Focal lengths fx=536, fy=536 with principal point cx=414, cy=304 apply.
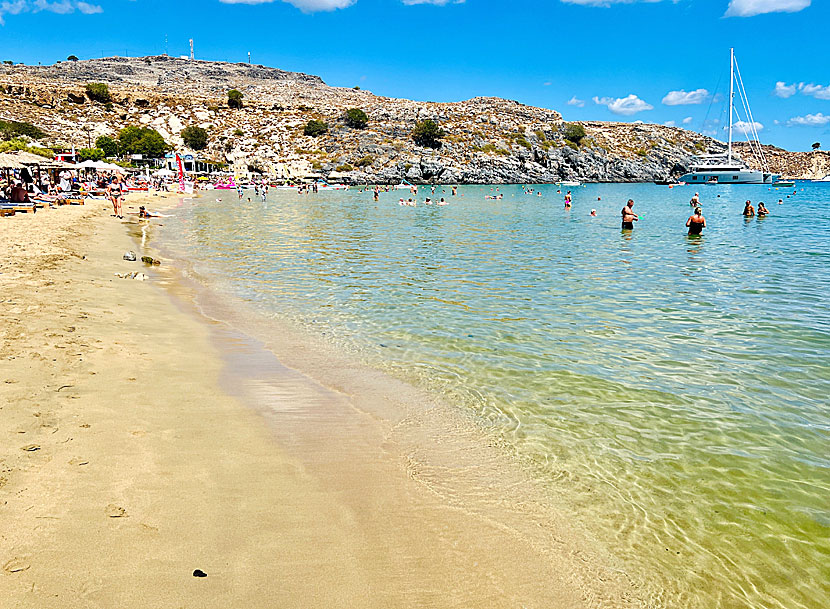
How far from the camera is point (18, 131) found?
302 ft

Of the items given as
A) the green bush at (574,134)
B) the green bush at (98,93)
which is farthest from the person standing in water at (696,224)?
the green bush at (574,134)

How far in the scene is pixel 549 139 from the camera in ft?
528

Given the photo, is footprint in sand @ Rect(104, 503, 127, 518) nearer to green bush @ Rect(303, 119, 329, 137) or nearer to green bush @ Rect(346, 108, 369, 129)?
green bush @ Rect(303, 119, 329, 137)

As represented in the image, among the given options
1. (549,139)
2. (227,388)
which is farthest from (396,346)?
(549,139)

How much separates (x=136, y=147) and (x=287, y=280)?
105 meters

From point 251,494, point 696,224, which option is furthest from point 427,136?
point 251,494

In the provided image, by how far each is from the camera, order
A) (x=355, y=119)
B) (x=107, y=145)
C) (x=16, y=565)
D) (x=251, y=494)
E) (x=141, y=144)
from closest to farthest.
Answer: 1. (x=16, y=565)
2. (x=251, y=494)
3. (x=107, y=145)
4. (x=141, y=144)
5. (x=355, y=119)

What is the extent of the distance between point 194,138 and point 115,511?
433ft

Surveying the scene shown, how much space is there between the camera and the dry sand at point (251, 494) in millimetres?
3709

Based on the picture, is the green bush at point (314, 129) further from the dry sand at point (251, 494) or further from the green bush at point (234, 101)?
the dry sand at point (251, 494)

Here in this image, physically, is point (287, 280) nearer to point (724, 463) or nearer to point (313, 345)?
point (313, 345)

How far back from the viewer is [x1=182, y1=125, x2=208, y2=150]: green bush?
121375mm

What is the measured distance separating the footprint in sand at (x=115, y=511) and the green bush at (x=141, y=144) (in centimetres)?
11561

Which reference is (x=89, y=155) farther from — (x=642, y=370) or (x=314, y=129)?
(x=642, y=370)
